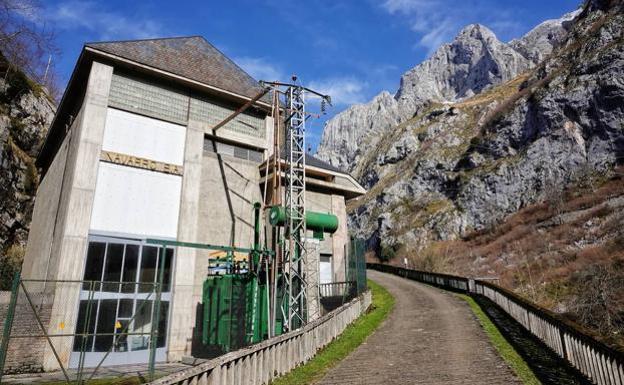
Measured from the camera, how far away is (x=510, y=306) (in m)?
16.1

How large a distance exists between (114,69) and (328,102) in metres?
11.4

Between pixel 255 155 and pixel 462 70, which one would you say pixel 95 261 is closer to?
pixel 255 155

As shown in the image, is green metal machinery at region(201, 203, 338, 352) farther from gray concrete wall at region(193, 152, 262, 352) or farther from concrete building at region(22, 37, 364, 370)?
gray concrete wall at region(193, 152, 262, 352)

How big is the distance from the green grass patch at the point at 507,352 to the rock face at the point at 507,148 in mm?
47925

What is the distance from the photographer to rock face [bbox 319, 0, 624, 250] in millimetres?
55219

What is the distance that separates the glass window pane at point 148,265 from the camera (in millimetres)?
18219

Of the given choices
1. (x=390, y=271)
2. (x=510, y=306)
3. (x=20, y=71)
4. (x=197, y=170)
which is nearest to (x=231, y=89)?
(x=197, y=170)

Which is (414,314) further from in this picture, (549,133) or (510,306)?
(549,133)

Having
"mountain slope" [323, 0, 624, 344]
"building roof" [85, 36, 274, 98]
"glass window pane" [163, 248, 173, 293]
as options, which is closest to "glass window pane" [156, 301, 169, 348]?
"glass window pane" [163, 248, 173, 293]

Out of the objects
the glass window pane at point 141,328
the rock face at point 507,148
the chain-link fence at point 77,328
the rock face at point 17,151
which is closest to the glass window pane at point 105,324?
the chain-link fence at point 77,328

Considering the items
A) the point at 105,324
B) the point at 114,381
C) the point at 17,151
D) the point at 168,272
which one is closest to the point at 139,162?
the point at 168,272

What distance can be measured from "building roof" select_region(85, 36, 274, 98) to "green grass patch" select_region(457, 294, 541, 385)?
1764cm

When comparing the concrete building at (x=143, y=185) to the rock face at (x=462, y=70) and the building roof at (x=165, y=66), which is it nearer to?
the building roof at (x=165, y=66)

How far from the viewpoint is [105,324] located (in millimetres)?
16562
